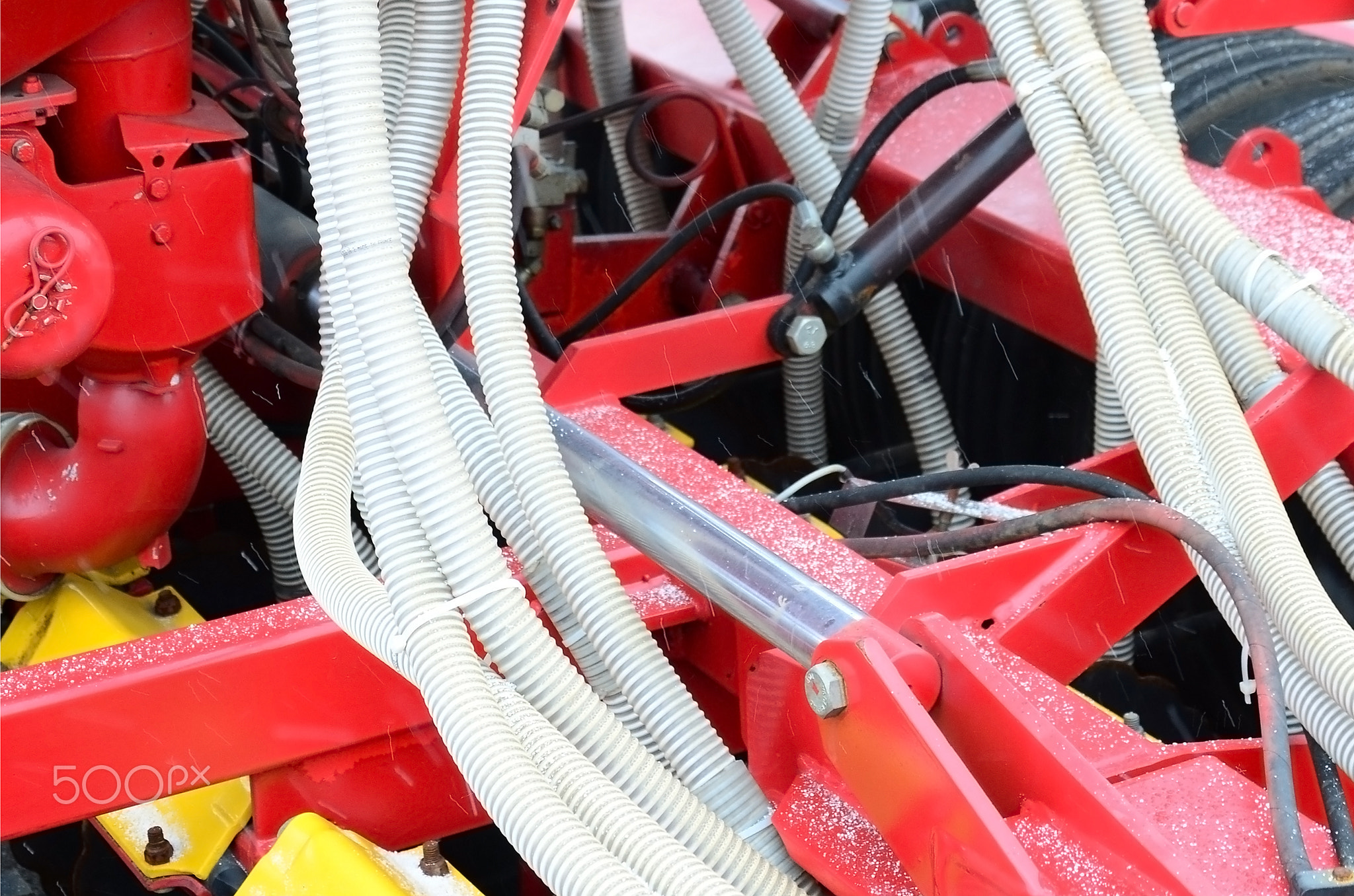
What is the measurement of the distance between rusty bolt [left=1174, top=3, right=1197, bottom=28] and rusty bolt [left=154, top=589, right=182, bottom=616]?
140cm

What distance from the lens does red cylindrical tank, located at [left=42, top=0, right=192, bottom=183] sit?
4.78 feet

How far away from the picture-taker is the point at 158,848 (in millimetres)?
1539

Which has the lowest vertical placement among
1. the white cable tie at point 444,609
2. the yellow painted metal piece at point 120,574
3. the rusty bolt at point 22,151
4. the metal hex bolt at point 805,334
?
the yellow painted metal piece at point 120,574

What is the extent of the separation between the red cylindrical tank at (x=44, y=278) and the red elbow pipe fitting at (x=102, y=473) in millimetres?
224

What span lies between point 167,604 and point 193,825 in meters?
0.44

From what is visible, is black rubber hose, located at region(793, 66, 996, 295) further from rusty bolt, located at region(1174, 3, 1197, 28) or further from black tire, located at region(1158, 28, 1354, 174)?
black tire, located at region(1158, 28, 1354, 174)

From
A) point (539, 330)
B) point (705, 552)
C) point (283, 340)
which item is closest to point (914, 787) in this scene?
point (705, 552)

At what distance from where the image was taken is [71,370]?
1.66 metres

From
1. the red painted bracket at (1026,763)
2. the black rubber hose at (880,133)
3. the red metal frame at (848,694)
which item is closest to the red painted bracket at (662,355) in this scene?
the red metal frame at (848,694)

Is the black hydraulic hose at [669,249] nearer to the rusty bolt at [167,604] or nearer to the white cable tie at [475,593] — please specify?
the rusty bolt at [167,604]

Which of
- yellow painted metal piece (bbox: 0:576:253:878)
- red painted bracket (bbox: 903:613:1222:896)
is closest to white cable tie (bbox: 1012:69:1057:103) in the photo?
red painted bracket (bbox: 903:613:1222:896)

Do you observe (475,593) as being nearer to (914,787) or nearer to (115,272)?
(914,787)

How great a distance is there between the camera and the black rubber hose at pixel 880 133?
201 cm

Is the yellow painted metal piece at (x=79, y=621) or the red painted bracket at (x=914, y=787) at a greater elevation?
the red painted bracket at (x=914, y=787)
